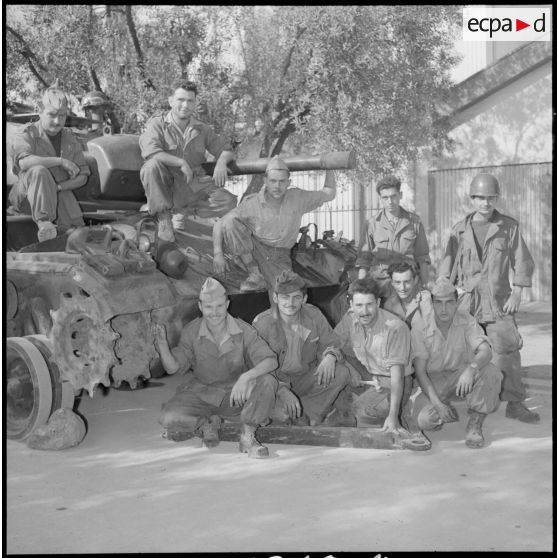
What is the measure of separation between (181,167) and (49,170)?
1.03 meters

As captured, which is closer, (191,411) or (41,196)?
(191,411)

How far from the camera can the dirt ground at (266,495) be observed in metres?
4.23

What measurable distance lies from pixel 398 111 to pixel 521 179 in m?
3.75

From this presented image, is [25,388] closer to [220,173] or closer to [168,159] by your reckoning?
[168,159]

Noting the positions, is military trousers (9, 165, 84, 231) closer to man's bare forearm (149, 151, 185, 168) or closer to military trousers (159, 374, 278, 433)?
man's bare forearm (149, 151, 185, 168)

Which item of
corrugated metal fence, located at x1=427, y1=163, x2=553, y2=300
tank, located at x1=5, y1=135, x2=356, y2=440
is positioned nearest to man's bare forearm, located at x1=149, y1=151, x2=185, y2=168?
tank, located at x1=5, y1=135, x2=356, y2=440

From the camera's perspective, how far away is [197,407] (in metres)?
5.95

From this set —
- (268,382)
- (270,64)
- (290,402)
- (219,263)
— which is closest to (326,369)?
(290,402)

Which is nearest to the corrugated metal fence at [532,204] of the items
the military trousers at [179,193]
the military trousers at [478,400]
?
the military trousers at [179,193]

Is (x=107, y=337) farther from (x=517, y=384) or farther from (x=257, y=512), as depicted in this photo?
(x=517, y=384)

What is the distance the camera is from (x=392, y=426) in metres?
5.68

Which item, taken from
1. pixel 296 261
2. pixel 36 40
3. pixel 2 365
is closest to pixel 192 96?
pixel 296 261

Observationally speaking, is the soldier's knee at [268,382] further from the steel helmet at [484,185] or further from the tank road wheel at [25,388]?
the steel helmet at [484,185]

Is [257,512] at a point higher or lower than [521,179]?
lower
